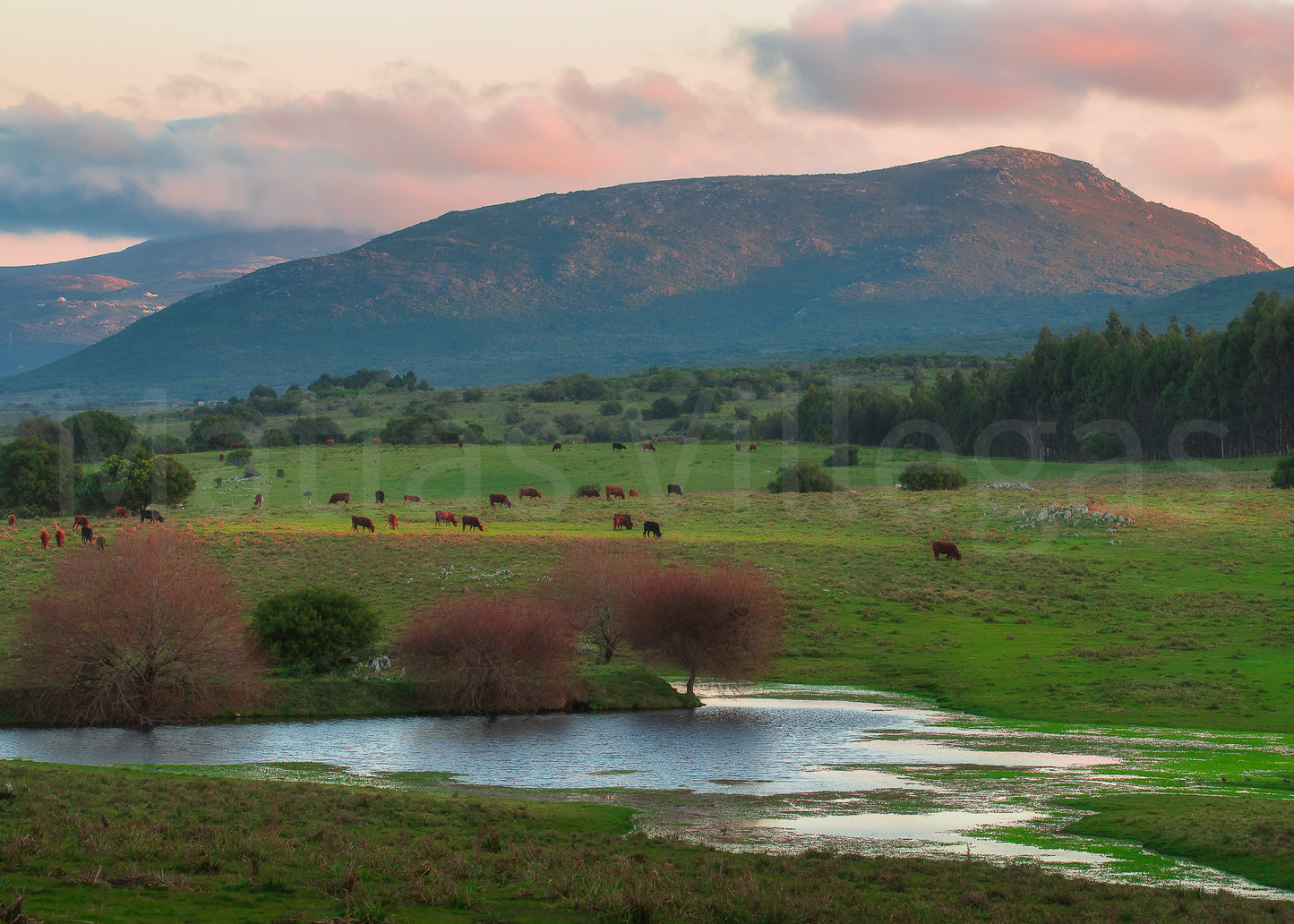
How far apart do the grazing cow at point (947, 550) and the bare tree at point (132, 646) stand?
35071 millimetres

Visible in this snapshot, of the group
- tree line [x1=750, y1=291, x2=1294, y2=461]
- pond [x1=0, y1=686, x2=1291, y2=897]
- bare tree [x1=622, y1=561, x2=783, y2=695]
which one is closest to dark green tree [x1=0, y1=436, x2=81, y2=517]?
pond [x1=0, y1=686, x2=1291, y2=897]

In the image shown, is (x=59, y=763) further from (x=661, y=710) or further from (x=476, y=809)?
(x=661, y=710)

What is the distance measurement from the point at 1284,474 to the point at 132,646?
2885 inches

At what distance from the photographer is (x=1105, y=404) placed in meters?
111

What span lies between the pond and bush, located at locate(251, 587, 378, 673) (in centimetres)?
534

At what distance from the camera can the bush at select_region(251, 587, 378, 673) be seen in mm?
40656

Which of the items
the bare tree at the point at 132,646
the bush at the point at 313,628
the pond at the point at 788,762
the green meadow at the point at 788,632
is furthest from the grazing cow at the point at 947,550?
the bare tree at the point at 132,646

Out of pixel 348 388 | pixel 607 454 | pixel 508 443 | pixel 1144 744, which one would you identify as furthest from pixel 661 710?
pixel 348 388

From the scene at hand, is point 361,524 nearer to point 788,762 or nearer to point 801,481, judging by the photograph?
point 801,481

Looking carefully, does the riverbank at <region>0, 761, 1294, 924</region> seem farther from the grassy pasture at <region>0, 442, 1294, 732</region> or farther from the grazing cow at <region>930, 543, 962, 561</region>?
the grazing cow at <region>930, 543, 962, 561</region>

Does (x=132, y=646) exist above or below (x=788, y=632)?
above

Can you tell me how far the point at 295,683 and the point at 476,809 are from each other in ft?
56.0

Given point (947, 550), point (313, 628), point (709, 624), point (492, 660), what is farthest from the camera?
point (947, 550)

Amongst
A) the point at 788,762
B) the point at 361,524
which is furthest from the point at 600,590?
the point at 361,524
